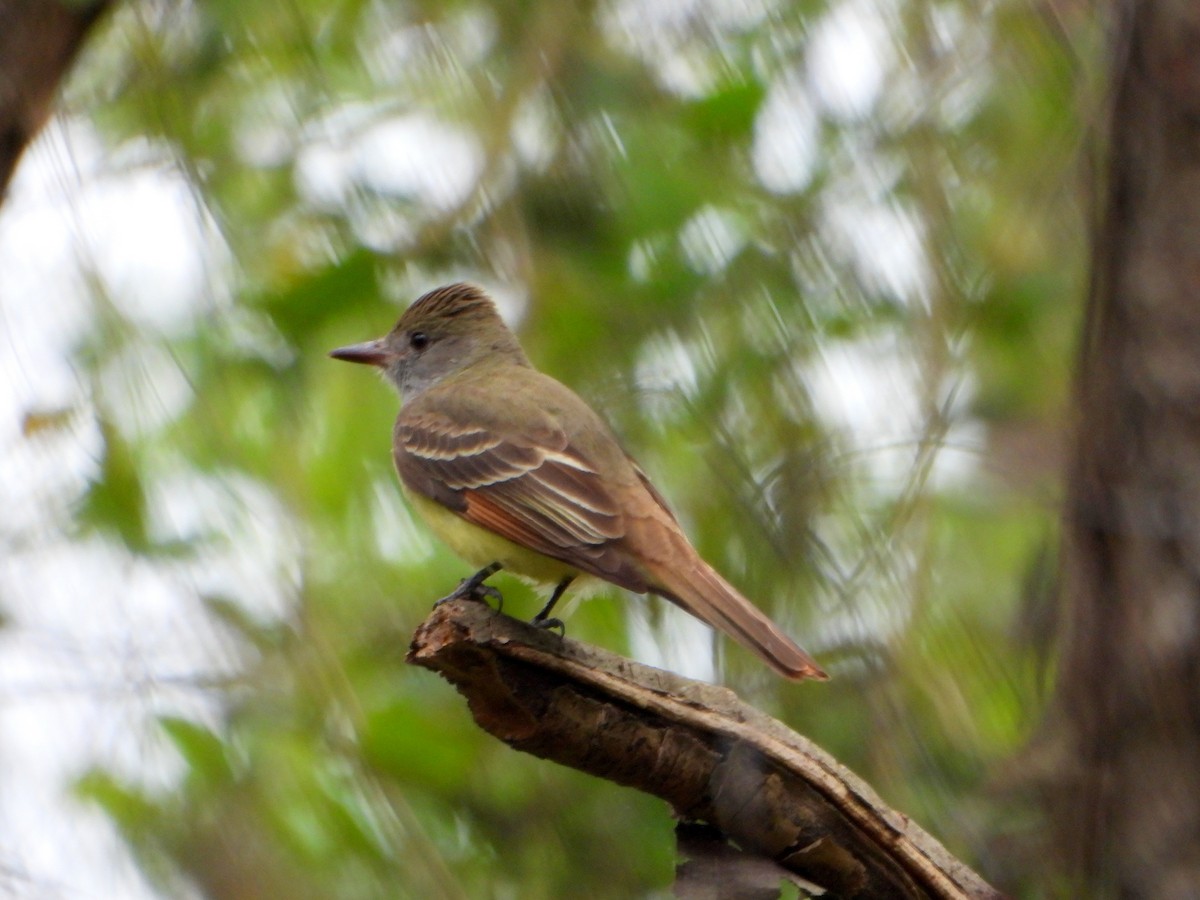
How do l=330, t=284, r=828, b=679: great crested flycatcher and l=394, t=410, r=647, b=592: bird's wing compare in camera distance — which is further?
l=394, t=410, r=647, b=592: bird's wing

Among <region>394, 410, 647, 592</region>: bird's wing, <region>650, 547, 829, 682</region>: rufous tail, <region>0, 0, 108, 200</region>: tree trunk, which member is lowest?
<region>650, 547, 829, 682</region>: rufous tail

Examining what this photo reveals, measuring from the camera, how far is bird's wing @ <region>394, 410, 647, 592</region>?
145 inches

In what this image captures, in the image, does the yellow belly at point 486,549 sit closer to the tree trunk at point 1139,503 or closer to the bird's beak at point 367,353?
the bird's beak at point 367,353

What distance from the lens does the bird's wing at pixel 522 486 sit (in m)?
3.68

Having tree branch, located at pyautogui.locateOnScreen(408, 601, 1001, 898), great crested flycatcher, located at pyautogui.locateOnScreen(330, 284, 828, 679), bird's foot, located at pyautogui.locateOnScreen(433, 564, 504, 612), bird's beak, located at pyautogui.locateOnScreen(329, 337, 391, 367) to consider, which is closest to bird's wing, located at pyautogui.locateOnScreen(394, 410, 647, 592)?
great crested flycatcher, located at pyautogui.locateOnScreen(330, 284, 828, 679)

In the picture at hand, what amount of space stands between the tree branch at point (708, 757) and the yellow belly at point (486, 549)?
0.90 m

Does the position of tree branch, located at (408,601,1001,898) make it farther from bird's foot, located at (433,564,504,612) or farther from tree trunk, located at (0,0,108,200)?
tree trunk, located at (0,0,108,200)

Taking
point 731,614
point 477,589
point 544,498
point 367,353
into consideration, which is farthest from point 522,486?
point 367,353

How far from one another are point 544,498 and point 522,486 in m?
0.12

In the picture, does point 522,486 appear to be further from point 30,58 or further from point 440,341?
point 30,58

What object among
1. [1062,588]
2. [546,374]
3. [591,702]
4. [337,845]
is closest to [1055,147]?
[1062,588]

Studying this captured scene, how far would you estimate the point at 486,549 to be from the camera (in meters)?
3.97

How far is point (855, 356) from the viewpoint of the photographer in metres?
3.86

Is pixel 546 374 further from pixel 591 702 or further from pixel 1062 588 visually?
pixel 591 702
